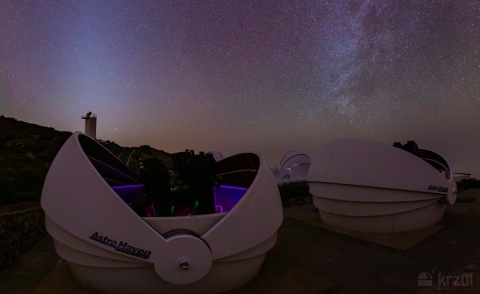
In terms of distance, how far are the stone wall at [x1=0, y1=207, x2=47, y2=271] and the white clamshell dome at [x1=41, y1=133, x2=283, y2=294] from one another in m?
2.27

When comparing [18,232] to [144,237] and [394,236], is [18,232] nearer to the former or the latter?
[144,237]

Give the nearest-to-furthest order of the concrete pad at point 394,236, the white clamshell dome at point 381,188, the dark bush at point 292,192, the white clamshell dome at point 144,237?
the white clamshell dome at point 144,237, the concrete pad at point 394,236, the white clamshell dome at point 381,188, the dark bush at point 292,192

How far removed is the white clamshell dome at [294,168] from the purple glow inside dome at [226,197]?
17024 mm

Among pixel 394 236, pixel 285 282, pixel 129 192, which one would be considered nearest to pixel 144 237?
pixel 285 282

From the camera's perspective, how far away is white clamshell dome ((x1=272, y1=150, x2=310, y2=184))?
944 inches

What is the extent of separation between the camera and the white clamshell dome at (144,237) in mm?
3654

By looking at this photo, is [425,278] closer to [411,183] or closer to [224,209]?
[411,183]

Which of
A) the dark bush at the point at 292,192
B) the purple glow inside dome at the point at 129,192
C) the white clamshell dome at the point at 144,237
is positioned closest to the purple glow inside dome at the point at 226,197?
the white clamshell dome at the point at 144,237

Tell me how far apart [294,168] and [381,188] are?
16756mm

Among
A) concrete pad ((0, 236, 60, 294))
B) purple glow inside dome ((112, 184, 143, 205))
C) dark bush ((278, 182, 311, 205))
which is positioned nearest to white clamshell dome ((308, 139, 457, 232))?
purple glow inside dome ((112, 184, 143, 205))

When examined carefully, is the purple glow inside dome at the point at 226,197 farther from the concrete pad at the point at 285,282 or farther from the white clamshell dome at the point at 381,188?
the white clamshell dome at the point at 381,188

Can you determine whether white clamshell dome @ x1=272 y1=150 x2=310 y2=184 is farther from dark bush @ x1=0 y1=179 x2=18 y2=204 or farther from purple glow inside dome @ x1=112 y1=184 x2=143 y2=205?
dark bush @ x1=0 y1=179 x2=18 y2=204

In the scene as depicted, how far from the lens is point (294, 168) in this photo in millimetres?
24359

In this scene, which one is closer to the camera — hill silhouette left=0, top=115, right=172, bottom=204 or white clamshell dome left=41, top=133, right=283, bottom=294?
white clamshell dome left=41, top=133, right=283, bottom=294
